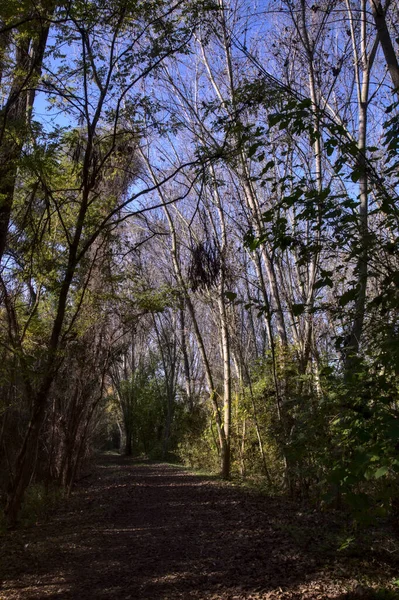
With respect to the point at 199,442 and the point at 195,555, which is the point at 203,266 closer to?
the point at 195,555

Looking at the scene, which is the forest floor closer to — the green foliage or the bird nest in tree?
the bird nest in tree

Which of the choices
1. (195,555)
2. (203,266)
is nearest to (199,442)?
(195,555)

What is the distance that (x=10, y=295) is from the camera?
7.13 metres

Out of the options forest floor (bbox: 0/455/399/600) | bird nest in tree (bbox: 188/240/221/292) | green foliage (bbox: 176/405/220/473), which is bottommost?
forest floor (bbox: 0/455/399/600)

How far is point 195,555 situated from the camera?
5172 mm

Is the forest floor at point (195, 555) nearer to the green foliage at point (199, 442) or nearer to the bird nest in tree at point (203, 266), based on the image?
the bird nest in tree at point (203, 266)

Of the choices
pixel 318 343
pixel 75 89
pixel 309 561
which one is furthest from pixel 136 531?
pixel 75 89

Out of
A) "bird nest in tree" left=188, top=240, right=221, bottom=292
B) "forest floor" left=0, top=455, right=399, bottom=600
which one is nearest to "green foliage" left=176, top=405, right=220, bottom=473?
"forest floor" left=0, top=455, right=399, bottom=600

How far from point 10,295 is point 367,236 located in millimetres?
5670

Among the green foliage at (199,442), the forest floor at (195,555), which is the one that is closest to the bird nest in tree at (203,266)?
the forest floor at (195,555)

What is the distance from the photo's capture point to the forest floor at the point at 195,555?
13.5ft

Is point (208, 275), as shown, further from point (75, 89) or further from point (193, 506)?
point (193, 506)

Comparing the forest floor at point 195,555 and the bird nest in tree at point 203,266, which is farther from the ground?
the bird nest in tree at point 203,266

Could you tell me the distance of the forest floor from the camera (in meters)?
4.11
